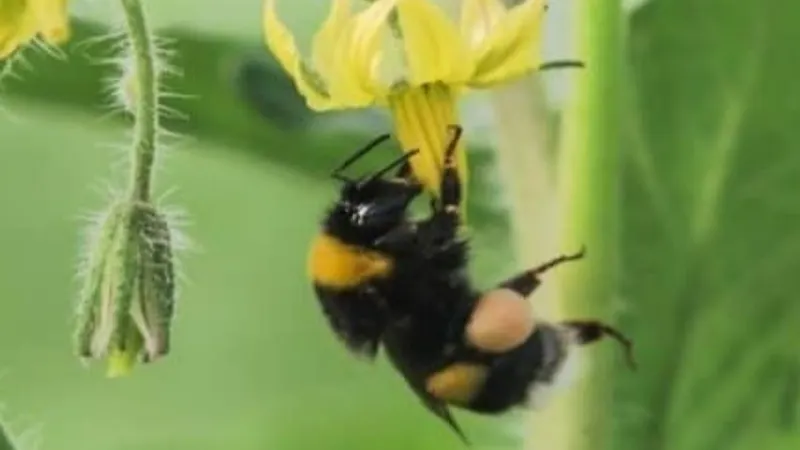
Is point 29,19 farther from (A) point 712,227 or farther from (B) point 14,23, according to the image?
(A) point 712,227

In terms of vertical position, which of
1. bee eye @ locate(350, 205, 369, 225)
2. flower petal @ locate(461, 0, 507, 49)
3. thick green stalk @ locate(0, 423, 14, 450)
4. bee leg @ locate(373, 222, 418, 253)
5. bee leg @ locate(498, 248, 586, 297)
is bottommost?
thick green stalk @ locate(0, 423, 14, 450)

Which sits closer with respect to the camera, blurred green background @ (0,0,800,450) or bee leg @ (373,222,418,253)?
bee leg @ (373,222,418,253)

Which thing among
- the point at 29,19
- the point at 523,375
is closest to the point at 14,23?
the point at 29,19

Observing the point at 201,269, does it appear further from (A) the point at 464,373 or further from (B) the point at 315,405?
(A) the point at 464,373

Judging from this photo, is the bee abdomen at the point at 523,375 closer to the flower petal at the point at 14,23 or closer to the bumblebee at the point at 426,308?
the bumblebee at the point at 426,308

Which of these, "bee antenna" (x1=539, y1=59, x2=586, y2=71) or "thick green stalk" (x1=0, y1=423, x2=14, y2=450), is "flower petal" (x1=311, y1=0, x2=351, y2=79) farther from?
"thick green stalk" (x1=0, y1=423, x2=14, y2=450)

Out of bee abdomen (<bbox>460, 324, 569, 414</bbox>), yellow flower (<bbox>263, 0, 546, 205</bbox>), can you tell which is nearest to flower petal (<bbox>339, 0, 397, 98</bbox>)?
yellow flower (<bbox>263, 0, 546, 205</bbox>)

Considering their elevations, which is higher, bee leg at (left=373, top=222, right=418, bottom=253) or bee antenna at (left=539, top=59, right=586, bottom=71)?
bee antenna at (left=539, top=59, right=586, bottom=71)

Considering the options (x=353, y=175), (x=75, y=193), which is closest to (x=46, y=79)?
(x=75, y=193)
